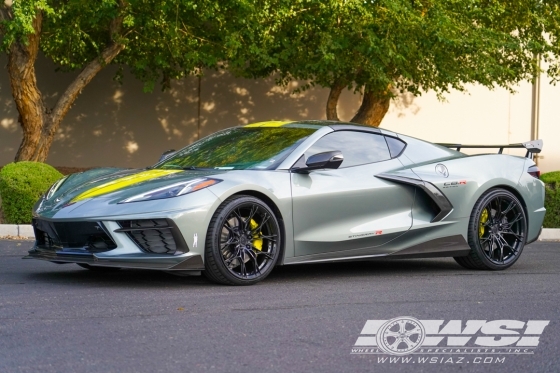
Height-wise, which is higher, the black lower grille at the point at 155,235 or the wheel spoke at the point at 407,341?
the black lower grille at the point at 155,235

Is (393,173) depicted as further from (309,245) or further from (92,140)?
(92,140)

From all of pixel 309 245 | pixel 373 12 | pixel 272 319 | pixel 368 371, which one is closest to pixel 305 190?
pixel 309 245

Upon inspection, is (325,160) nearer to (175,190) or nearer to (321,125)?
(321,125)

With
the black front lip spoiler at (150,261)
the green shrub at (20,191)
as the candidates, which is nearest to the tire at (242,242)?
the black front lip spoiler at (150,261)

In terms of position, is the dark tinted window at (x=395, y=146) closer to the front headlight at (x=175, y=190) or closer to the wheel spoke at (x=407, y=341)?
the front headlight at (x=175, y=190)

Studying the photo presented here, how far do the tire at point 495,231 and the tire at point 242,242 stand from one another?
207 cm

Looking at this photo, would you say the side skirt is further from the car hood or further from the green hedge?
the green hedge

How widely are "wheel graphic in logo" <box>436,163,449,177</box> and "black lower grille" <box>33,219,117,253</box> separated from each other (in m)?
3.00

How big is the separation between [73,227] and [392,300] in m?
2.37

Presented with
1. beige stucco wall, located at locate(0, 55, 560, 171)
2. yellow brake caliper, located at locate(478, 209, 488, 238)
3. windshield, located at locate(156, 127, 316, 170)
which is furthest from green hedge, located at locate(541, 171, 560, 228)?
beige stucco wall, located at locate(0, 55, 560, 171)

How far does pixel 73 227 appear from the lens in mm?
6926

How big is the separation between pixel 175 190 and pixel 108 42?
1305cm

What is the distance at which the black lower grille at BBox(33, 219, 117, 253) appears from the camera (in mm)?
6848

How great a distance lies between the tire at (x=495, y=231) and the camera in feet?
27.5
